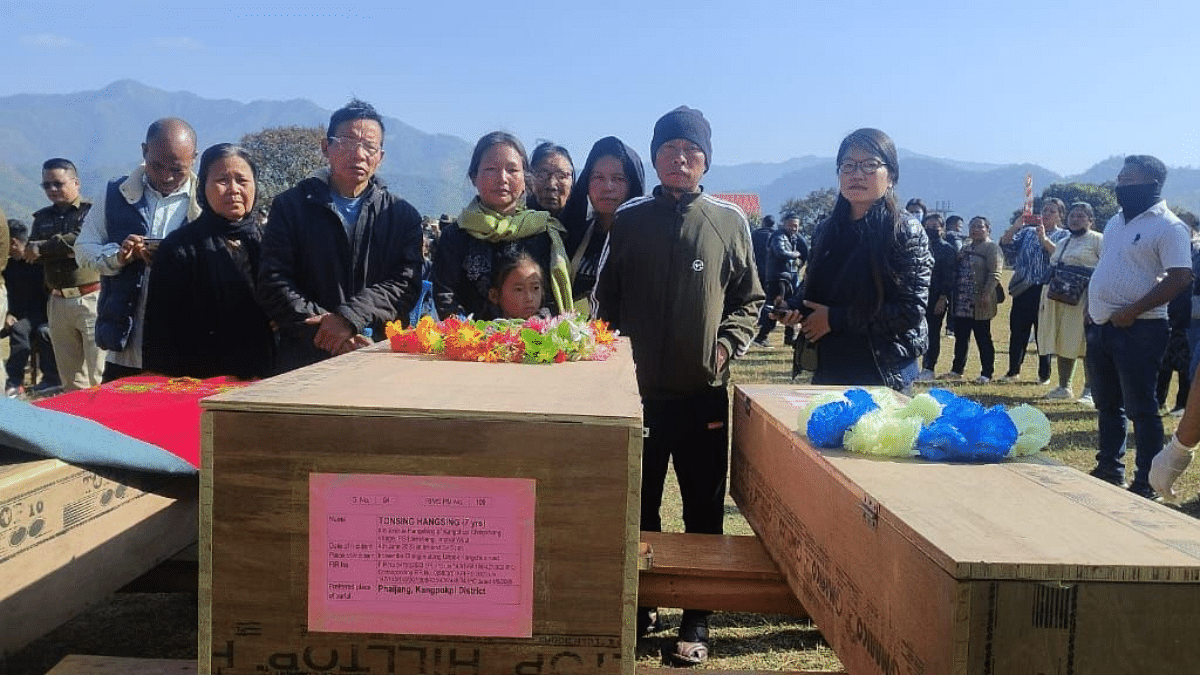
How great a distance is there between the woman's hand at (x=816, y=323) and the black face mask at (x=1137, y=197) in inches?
107

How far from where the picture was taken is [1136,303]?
Result: 489 centimetres

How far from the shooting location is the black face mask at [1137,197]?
16.5ft

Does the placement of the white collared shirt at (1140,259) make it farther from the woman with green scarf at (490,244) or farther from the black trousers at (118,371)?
the black trousers at (118,371)

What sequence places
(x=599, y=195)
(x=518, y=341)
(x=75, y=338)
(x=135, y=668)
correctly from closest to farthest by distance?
1. (x=135, y=668)
2. (x=518, y=341)
3. (x=599, y=195)
4. (x=75, y=338)

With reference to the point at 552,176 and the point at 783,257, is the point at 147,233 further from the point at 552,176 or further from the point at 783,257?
the point at 783,257

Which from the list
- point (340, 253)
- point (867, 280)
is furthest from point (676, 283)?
point (340, 253)

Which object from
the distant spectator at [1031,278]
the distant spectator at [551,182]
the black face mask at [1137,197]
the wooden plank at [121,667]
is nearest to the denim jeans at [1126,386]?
the black face mask at [1137,197]

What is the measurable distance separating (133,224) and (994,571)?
4108 millimetres

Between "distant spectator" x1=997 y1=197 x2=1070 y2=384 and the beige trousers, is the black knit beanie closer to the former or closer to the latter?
the beige trousers

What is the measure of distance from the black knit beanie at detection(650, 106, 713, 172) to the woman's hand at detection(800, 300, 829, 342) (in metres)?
0.73

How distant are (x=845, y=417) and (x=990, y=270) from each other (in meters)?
8.56

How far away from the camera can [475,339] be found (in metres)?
2.43

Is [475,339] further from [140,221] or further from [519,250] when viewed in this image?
[140,221]

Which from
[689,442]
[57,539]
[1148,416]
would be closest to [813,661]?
[689,442]
